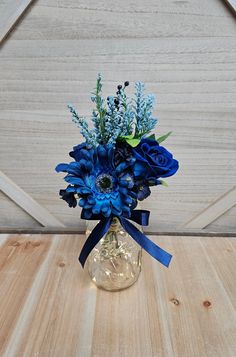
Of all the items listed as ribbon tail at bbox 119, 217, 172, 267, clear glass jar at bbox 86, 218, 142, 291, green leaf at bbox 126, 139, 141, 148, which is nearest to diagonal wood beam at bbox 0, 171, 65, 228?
clear glass jar at bbox 86, 218, 142, 291

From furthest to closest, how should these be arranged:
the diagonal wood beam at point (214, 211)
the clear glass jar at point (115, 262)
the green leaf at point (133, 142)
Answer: the diagonal wood beam at point (214, 211) < the clear glass jar at point (115, 262) < the green leaf at point (133, 142)

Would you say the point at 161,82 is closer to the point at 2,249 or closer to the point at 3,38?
the point at 3,38

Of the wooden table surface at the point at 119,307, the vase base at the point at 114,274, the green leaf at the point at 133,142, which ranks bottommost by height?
the wooden table surface at the point at 119,307

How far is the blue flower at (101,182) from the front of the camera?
0.49 meters

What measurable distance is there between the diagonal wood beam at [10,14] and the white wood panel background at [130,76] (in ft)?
0.05

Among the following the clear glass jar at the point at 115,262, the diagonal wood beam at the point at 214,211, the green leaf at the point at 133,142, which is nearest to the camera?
the green leaf at the point at 133,142

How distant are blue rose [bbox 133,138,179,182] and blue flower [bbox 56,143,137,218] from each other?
0.02m

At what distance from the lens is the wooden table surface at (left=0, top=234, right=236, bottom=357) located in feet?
1.67

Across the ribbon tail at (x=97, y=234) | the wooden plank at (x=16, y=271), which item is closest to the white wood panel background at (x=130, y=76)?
the wooden plank at (x=16, y=271)

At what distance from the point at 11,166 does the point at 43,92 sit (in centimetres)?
22

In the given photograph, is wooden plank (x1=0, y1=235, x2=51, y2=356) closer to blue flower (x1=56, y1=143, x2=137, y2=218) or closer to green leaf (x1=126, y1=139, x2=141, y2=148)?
blue flower (x1=56, y1=143, x2=137, y2=218)

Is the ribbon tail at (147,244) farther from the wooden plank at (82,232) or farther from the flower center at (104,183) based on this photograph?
the wooden plank at (82,232)

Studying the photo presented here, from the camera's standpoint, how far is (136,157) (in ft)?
1.62

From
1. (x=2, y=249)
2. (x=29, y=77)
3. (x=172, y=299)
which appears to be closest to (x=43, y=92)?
(x=29, y=77)
